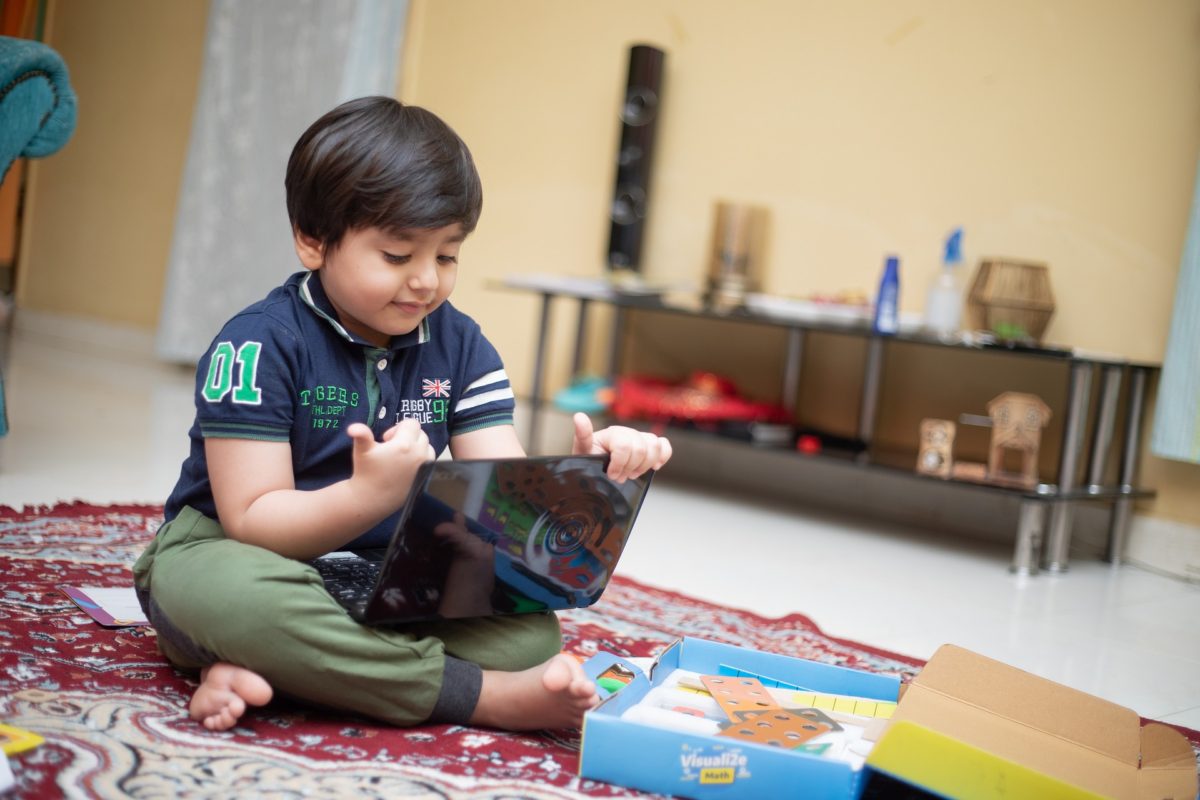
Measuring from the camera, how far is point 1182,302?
2266 mm

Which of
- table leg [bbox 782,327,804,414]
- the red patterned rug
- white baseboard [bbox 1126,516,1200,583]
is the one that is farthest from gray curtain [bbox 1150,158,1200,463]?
the red patterned rug

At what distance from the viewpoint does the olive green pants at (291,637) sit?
0.93 meters

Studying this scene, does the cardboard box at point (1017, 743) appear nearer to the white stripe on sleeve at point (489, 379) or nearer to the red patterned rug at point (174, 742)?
the red patterned rug at point (174, 742)

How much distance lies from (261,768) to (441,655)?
0.18 meters

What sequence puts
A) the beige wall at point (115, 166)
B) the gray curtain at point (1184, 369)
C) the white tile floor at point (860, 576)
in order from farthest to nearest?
the beige wall at point (115, 166) < the gray curtain at point (1184, 369) < the white tile floor at point (860, 576)

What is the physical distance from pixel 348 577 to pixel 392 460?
19 centimetres

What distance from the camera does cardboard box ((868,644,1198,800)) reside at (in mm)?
854

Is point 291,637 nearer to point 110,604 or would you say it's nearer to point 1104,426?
point 110,604

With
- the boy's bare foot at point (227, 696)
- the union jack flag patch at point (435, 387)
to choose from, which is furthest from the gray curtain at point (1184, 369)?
the boy's bare foot at point (227, 696)

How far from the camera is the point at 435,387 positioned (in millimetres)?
1152

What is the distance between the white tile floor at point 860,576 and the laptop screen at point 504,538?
69 cm

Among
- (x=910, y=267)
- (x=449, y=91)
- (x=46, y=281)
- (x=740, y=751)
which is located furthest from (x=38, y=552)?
(x=46, y=281)

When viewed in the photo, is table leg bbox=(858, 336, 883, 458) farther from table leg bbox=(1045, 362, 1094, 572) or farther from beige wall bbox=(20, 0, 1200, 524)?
table leg bbox=(1045, 362, 1094, 572)

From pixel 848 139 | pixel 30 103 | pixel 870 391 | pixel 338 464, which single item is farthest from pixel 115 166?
pixel 338 464
